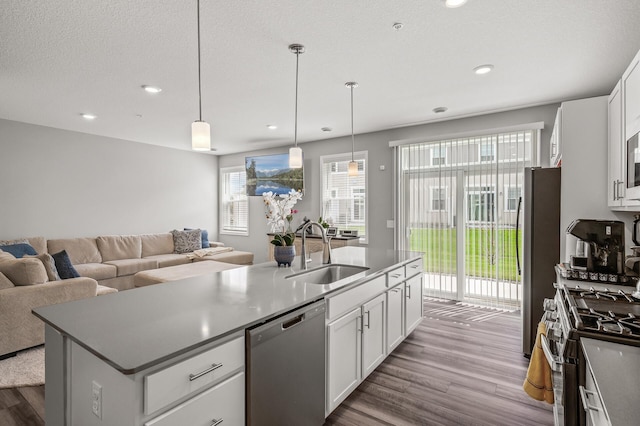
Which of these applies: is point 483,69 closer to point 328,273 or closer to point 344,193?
point 328,273

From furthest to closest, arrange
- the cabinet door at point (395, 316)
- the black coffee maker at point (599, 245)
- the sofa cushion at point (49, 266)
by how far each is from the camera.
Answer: the sofa cushion at point (49, 266), the cabinet door at point (395, 316), the black coffee maker at point (599, 245)

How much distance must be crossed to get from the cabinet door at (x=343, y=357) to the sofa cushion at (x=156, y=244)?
202 inches

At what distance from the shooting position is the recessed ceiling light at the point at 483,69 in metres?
2.94

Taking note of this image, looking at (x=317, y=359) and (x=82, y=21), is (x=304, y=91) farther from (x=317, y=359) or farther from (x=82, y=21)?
(x=317, y=359)

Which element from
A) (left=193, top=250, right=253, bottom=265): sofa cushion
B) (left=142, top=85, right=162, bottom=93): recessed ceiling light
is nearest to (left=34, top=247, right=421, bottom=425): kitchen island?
(left=142, top=85, right=162, bottom=93): recessed ceiling light

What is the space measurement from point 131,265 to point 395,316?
14.4 feet

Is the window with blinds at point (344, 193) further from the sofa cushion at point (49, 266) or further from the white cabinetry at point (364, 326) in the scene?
the sofa cushion at point (49, 266)

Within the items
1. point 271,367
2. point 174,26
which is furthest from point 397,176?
point 271,367

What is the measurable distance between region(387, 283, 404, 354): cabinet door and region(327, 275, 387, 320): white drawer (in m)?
0.20

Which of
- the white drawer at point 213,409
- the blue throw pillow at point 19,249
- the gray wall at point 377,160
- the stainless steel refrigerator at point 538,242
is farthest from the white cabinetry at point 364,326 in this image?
the blue throw pillow at point 19,249

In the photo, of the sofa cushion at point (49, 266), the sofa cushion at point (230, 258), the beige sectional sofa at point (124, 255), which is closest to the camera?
the sofa cushion at point (49, 266)

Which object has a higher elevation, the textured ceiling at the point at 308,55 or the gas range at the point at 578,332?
the textured ceiling at the point at 308,55

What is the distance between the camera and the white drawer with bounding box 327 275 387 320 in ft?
6.47

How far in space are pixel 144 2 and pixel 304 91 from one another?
1806 mm
